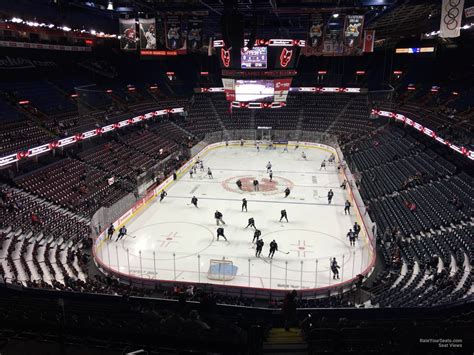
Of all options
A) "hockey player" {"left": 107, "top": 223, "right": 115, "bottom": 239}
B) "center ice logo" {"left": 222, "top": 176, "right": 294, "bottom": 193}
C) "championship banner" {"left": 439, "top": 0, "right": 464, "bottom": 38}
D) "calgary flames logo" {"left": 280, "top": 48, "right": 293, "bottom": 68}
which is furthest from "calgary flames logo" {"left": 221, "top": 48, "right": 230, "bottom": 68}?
"championship banner" {"left": 439, "top": 0, "right": 464, "bottom": 38}

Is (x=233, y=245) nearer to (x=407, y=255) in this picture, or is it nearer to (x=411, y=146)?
(x=407, y=255)

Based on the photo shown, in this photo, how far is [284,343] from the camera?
7953mm

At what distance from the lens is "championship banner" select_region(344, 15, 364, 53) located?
16.2 metres

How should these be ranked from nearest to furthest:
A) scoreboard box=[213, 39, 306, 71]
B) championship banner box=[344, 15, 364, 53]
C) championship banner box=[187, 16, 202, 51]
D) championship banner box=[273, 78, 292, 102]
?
championship banner box=[344, 15, 364, 53]
championship banner box=[187, 16, 202, 51]
scoreboard box=[213, 39, 306, 71]
championship banner box=[273, 78, 292, 102]

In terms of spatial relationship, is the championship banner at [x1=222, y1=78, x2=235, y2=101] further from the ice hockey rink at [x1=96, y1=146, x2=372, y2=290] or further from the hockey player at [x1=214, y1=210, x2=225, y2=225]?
the hockey player at [x1=214, y1=210, x2=225, y2=225]

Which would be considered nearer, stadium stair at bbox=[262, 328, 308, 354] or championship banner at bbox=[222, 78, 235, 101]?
stadium stair at bbox=[262, 328, 308, 354]

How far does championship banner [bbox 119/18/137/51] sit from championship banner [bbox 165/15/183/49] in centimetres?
142

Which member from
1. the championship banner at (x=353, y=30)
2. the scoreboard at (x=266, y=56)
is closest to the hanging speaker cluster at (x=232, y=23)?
the championship banner at (x=353, y=30)

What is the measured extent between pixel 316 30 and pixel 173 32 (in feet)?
19.7

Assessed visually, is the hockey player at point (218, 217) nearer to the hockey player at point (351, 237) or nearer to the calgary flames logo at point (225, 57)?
the hockey player at point (351, 237)

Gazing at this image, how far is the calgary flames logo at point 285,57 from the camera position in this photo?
74.6 feet

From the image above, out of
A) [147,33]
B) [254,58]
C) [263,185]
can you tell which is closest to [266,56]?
[254,58]

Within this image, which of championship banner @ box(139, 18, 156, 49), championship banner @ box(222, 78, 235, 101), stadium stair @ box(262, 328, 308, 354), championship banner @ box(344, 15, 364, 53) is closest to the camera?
stadium stair @ box(262, 328, 308, 354)

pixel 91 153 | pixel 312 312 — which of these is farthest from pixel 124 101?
pixel 312 312
